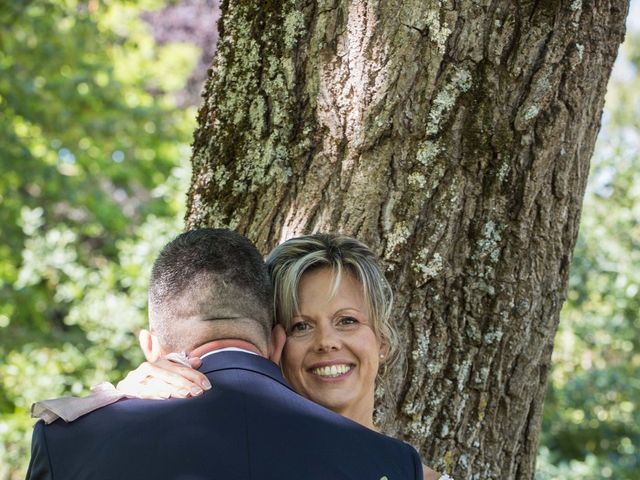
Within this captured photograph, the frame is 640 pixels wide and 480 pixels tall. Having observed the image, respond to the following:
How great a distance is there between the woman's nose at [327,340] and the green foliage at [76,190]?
4.30 m

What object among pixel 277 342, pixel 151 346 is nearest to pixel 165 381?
pixel 151 346

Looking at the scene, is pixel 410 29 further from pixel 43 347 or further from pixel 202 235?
pixel 43 347

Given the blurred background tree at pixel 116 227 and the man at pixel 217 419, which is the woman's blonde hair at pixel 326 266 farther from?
the blurred background tree at pixel 116 227

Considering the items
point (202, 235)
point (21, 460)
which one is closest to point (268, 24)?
point (202, 235)

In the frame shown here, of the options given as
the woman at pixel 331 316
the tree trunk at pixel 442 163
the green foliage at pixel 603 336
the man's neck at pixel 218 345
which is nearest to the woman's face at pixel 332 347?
the woman at pixel 331 316

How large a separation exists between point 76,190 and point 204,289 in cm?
835

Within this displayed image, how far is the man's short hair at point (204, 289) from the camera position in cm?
247

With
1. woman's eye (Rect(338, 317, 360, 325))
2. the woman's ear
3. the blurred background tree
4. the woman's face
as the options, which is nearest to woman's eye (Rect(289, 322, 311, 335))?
the woman's face

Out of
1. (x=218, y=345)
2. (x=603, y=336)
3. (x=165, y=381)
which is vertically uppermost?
(x=603, y=336)

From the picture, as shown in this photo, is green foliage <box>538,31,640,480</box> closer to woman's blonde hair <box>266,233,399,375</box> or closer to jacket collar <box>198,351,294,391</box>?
woman's blonde hair <box>266,233,399,375</box>

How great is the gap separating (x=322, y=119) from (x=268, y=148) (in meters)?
0.21

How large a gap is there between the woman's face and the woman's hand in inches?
21.8

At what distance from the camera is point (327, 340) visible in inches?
114

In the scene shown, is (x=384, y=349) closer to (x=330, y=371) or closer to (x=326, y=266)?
(x=330, y=371)
